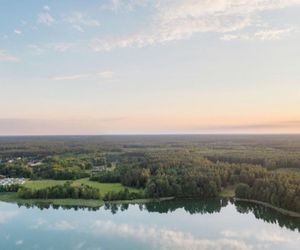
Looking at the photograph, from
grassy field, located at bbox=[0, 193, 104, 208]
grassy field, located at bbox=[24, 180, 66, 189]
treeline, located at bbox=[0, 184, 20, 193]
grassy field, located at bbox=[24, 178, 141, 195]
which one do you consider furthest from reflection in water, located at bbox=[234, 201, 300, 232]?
treeline, located at bbox=[0, 184, 20, 193]

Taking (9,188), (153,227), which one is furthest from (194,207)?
(9,188)

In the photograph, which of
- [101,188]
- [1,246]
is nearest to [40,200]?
[101,188]

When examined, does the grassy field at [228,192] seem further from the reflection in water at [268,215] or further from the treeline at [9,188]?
the treeline at [9,188]

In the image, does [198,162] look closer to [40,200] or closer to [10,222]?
[40,200]

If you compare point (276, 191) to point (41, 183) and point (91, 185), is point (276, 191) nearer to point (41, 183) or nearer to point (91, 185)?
point (91, 185)

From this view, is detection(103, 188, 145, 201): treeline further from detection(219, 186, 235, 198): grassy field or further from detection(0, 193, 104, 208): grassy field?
detection(219, 186, 235, 198): grassy field

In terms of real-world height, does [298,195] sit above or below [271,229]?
above

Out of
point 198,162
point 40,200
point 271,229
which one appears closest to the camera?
point 271,229

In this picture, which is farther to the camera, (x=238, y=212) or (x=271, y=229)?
(x=238, y=212)

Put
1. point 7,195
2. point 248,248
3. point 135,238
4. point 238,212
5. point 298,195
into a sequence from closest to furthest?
point 248,248
point 135,238
point 298,195
point 238,212
point 7,195
